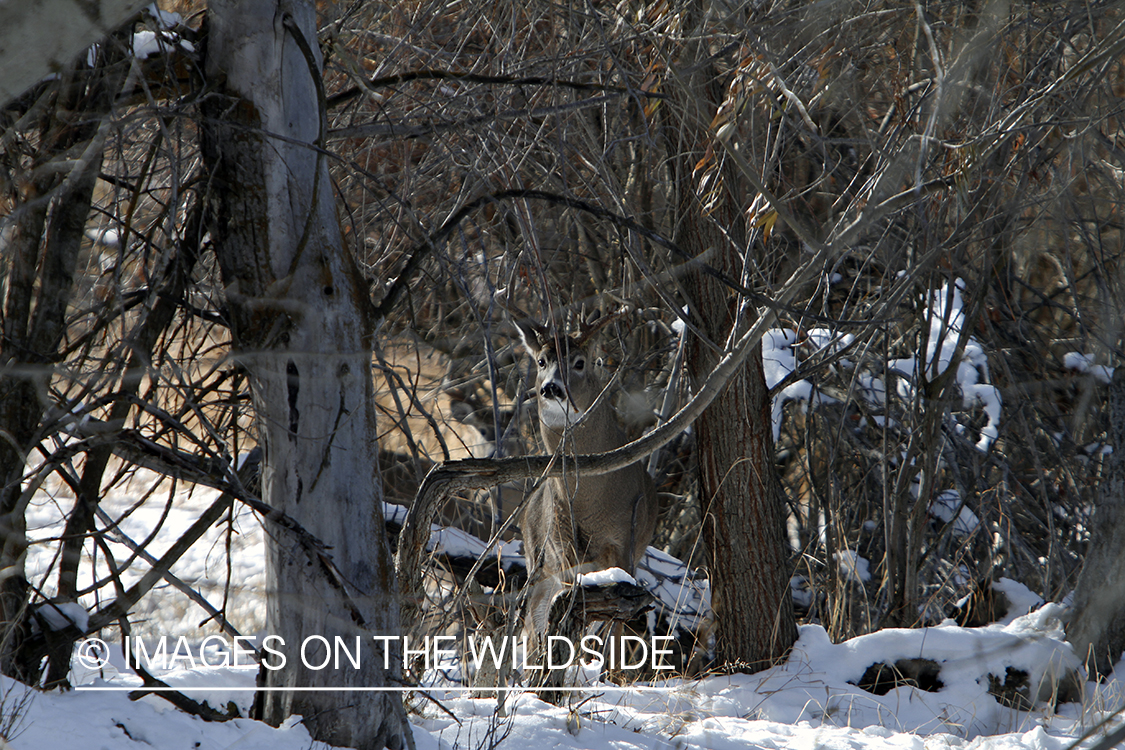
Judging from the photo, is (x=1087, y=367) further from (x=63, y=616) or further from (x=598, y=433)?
(x=63, y=616)

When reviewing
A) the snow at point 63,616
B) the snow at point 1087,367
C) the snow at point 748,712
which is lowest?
the snow at point 748,712

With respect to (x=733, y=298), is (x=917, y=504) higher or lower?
lower

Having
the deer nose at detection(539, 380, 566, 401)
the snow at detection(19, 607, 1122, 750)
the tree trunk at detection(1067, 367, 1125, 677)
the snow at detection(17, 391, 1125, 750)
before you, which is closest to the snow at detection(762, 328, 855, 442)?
the snow at detection(17, 391, 1125, 750)

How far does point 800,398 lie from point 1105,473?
1.92m

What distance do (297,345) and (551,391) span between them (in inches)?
98.8

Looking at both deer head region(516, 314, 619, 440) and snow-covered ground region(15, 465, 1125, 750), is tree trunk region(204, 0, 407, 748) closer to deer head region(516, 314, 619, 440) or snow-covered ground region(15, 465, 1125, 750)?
snow-covered ground region(15, 465, 1125, 750)

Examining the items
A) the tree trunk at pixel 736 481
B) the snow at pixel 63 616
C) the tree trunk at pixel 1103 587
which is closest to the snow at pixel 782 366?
the tree trunk at pixel 736 481

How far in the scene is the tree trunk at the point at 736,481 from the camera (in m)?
5.37

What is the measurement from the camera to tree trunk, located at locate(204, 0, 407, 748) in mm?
A: 3012

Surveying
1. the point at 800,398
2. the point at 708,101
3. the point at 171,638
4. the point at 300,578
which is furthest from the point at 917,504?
the point at 171,638

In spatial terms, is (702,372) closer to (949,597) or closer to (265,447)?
(265,447)

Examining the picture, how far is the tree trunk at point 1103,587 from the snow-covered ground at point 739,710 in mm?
116

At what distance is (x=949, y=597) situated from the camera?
7605mm

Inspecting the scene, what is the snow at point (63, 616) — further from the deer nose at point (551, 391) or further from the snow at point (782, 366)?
the snow at point (782, 366)
